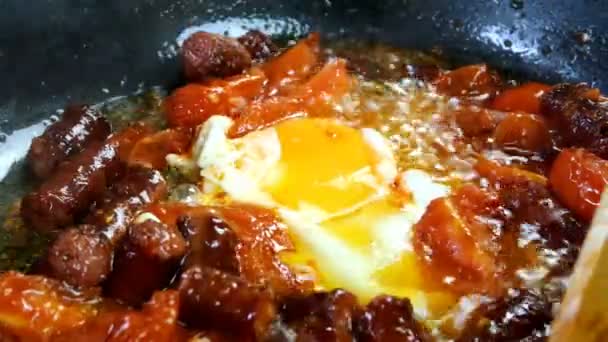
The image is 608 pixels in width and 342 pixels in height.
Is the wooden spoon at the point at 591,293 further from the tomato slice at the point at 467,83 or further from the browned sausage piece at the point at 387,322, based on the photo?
the tomato slice at the point at 467,83

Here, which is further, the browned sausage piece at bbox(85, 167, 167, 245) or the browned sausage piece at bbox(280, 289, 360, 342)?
the browned sausage piece at bbox(85, 167, 167, 245)

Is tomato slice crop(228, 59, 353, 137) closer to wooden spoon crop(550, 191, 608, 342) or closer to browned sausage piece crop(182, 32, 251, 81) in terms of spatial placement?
browned sausage piece crop(182, 32, 251, 81)

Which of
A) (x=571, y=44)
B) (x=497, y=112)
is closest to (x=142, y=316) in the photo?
(x=497, y=112)

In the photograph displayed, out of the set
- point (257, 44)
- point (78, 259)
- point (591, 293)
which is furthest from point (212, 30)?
point (591, 293)

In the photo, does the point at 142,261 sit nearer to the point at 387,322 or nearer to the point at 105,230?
the point at 105,230

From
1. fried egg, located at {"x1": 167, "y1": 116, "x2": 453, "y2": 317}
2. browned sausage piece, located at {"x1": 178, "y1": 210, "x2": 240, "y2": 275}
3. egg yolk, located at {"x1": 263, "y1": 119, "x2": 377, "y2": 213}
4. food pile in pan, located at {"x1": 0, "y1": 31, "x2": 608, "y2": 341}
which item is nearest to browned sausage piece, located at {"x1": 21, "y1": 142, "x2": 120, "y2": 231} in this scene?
food pile in pan, located at {"x1": 0, "y1": 31, "x2": 608, "y2": 341}

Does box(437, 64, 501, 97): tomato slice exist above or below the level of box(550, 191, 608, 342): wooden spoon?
below

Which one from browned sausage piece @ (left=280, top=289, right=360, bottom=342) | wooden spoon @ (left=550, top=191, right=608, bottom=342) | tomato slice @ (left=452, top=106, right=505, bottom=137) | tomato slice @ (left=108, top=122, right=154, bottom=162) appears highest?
wooden spoon @ (left=550, top=191, right=608, bottom=342)
